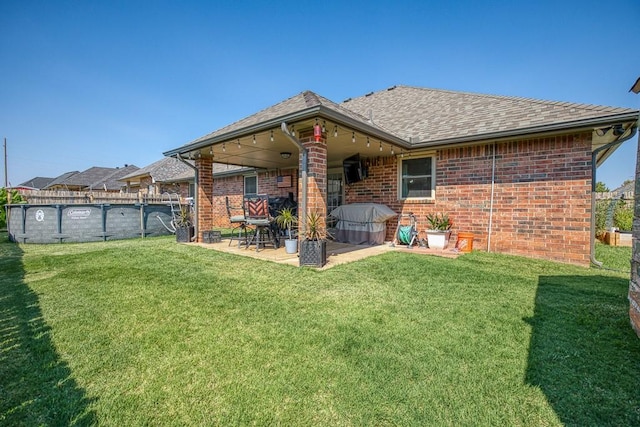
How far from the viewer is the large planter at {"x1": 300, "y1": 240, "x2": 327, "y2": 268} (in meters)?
4.77

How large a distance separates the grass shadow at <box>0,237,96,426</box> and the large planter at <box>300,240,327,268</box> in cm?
315

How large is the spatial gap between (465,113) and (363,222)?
3823 millimetres

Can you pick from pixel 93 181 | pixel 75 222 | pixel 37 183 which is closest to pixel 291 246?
pixel 75 222

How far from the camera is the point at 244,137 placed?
6.06 metres

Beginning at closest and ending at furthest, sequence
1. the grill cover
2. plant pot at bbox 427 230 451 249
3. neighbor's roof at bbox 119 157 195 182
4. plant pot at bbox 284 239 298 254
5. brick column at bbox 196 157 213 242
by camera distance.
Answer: plant pot at bbox 284 239 298 254
plant pot at bbox 427 230 451 249
the grill cover
brick column at bbox 196 157 213 242
neighbor's roof at bbox 119 157 195 182

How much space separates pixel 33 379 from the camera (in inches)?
73.0

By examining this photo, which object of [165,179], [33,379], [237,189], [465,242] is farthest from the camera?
[165,179]

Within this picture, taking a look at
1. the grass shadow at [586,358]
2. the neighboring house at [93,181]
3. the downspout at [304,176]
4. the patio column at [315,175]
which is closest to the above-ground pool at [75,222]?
the downspout at [304,176]

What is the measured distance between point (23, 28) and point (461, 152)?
11.5 meters

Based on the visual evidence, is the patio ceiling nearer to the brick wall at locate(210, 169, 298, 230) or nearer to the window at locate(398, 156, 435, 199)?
the window at locate(398, 156, 435, 199)

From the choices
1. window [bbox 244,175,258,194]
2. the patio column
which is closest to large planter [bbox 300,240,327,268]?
the patio column

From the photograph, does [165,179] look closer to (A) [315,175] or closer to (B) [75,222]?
(B) [75,222]

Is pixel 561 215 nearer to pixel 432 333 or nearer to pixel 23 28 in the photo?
pixel 432 333

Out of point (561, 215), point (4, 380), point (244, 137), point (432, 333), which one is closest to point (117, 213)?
point (244, 137)
